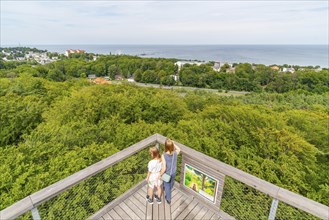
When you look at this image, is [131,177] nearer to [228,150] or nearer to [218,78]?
[228,150]

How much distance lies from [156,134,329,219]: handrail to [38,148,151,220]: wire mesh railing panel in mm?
1474

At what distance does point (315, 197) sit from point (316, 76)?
161 ft

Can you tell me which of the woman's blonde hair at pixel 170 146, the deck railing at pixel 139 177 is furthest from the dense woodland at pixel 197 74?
the woman's blonde hair at pixel 170 146

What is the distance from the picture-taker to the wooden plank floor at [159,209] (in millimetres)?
2323

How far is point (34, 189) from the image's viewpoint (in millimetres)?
4422

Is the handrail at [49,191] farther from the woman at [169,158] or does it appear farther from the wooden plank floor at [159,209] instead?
the wooden plank floor at [159,209]

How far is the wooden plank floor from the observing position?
2323mm

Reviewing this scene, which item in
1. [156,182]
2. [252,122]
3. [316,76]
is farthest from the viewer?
[316,76]

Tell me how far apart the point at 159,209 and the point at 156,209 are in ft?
0.14

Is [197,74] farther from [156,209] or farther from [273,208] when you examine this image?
[273,208]

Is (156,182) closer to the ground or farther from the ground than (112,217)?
farther from the ground

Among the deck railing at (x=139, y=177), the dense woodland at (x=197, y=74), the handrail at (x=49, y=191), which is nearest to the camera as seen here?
the handrail at (x=49, y=191)

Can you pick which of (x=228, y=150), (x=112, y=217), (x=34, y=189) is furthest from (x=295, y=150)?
(x=34, y=189)

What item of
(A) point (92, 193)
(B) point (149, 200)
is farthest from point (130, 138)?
(B) point (149, 200)
